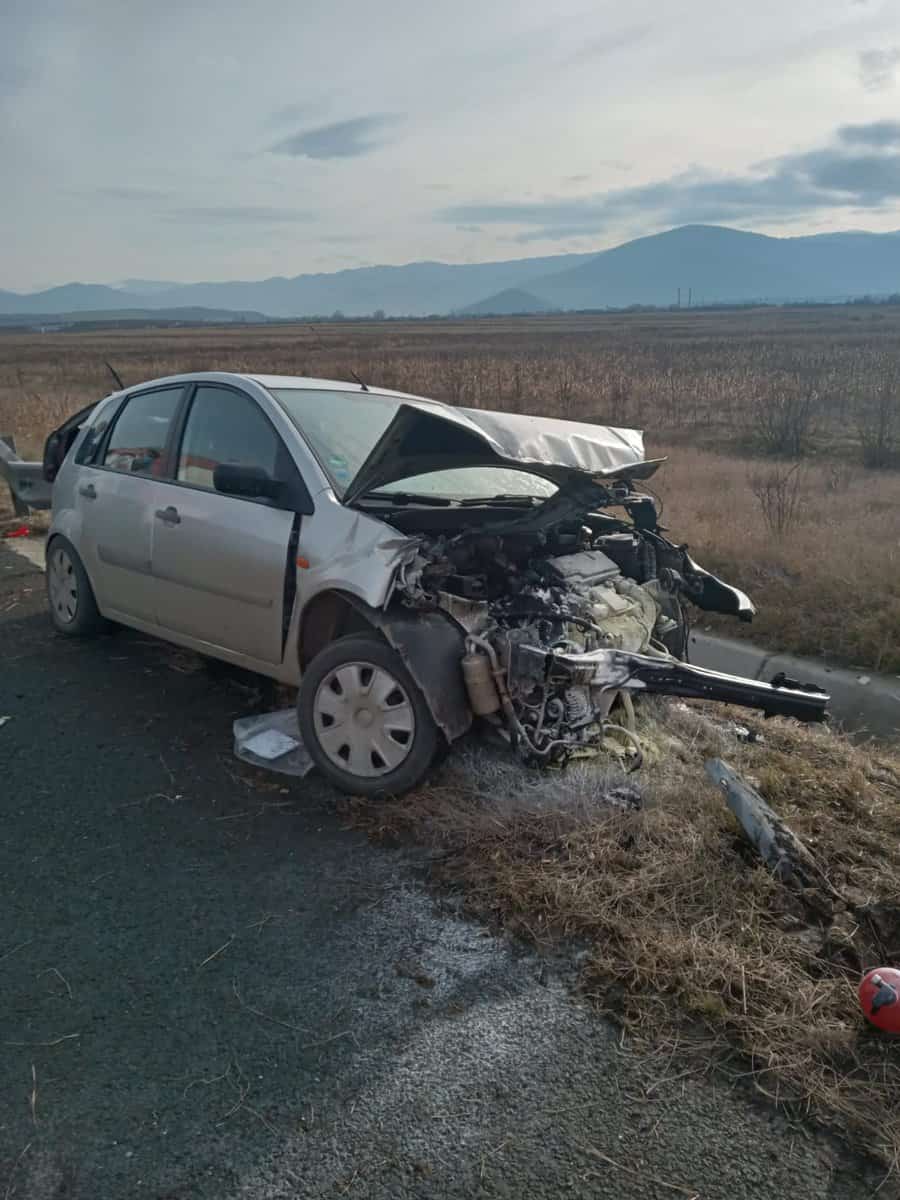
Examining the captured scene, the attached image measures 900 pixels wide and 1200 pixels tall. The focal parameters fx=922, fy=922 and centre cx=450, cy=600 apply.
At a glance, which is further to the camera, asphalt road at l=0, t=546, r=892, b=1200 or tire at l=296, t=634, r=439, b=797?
tire at l=296, t=634, r=439, b=797

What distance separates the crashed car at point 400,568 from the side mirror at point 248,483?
0.01 meters

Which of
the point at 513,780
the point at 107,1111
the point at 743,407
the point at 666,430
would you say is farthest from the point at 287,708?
the point at 743,407

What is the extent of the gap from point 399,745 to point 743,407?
65.7 feet

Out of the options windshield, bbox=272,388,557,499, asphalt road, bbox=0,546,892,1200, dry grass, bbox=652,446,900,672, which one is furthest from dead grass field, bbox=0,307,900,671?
asphalt road, bbox=0,546,892,1200

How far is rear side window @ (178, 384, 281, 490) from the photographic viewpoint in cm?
466

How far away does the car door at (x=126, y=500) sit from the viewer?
17.2 ft

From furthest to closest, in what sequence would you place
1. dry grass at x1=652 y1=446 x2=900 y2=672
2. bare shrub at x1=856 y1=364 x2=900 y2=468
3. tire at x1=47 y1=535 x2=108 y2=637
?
1. bare shrub at x1=856 y1=364 x2=900 y2=468
2. dry grass at x1=652 y1=446 x2=900 y2=672
3. tire at x1=47 y1=535 x2=108 y2=637

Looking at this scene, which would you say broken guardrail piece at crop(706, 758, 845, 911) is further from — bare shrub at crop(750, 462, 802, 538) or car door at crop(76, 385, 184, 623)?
bare shrub at crop(750, 462, 802, 538)

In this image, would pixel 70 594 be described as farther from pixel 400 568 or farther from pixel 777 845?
pixel 777 845

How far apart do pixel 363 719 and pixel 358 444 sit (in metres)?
1.56

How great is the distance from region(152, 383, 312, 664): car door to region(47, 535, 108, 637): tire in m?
0.99

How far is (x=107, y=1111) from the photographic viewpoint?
2.41 metres

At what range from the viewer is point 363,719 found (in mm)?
3992

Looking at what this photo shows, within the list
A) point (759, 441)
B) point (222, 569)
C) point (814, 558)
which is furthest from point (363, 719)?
point (759, 441)
